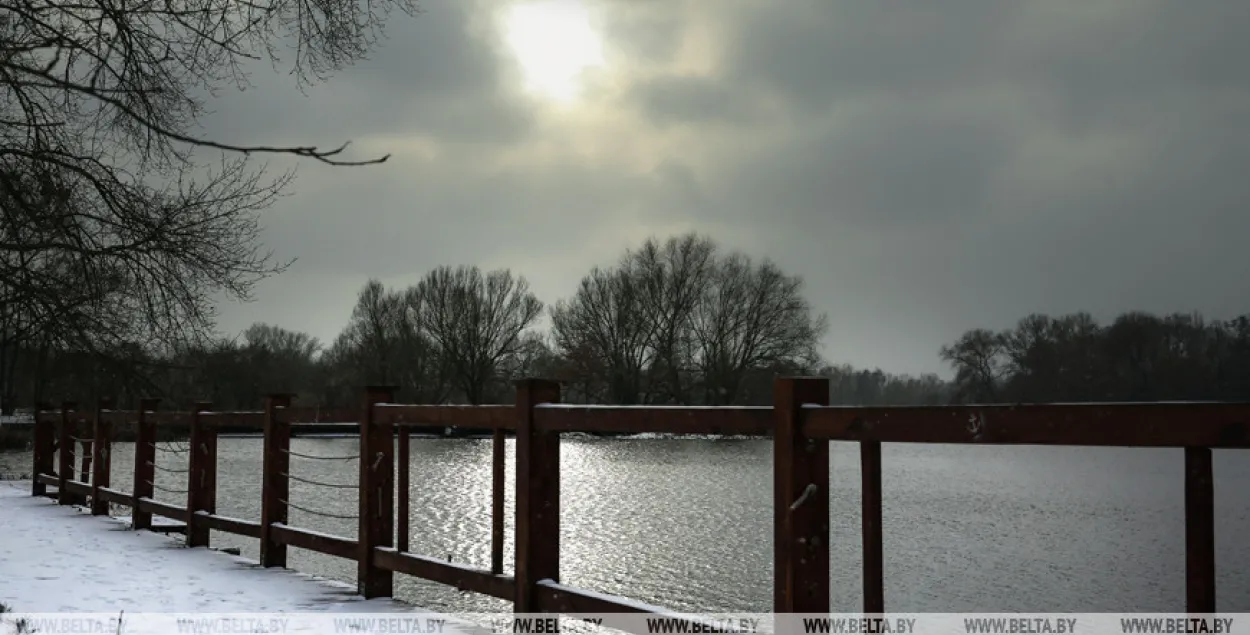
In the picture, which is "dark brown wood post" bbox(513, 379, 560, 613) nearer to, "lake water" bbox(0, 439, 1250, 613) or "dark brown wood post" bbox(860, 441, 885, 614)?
"dark brown wood post" bbox(860, 441, 885, 614)

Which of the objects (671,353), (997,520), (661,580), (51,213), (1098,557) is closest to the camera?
(51,213)

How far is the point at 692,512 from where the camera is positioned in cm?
1989

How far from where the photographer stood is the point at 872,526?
3.45 meters

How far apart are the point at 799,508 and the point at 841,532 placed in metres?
14.2

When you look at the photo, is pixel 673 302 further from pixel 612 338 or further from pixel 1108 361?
pixel 1108 361

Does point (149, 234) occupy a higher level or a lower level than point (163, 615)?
higher

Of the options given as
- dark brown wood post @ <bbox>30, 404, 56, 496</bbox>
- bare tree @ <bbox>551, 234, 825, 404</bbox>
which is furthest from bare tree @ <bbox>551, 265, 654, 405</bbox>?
dark brown wood post @ <bbox>30, 404, 56, 496</bbox>

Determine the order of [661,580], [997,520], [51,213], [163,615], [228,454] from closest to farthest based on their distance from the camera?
[163,615]
[51,213]
[661,580]
[997,520]
[228,454]

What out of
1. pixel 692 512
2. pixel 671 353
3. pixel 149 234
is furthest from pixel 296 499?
pixel 671 353

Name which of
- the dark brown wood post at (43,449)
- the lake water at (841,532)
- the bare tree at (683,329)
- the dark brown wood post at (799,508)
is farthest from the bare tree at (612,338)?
the dark brown wood post at (799,508)

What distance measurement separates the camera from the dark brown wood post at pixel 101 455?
11234 millimetres

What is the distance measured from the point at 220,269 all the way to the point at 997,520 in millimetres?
15795

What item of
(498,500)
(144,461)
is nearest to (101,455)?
(144,461)

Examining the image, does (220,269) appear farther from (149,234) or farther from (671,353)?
(671,353)
